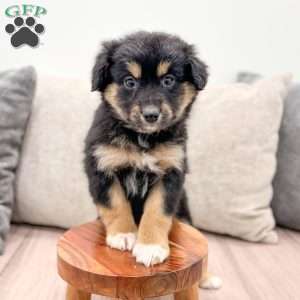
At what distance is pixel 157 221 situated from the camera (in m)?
1.63

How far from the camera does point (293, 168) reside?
9.05ft

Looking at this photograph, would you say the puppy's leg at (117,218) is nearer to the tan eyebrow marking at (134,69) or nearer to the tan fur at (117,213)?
the tan fur at (117,213)

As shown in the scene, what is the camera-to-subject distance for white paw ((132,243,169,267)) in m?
1.52

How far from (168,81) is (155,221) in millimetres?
515

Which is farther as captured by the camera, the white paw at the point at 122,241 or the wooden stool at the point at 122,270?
the white paw at the point at 122,241

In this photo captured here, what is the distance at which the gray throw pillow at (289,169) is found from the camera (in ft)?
9.04

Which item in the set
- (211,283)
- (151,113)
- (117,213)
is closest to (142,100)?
(151,113)

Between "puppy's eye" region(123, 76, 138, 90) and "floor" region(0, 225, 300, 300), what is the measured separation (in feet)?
3.25

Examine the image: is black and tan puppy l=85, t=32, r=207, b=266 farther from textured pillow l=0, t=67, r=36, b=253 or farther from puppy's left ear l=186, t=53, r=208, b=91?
textured pillow l=0, t=67, r=36, b=253

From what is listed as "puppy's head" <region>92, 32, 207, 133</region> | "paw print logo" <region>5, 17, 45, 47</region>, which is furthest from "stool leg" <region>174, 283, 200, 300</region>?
"paw print logo" <region>5, 17, 45, 47</region>

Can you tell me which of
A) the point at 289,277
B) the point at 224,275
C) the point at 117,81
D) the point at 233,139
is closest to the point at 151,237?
the point at 117,81

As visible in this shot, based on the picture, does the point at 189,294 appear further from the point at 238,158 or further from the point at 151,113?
the point at 238,158

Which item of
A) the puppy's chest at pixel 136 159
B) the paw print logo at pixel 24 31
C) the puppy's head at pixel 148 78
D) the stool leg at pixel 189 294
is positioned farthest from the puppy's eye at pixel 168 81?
the paw print logo at pixel 24 31

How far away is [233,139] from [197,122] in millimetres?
237
